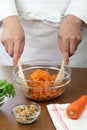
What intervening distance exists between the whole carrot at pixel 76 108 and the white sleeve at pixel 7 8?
546 mm

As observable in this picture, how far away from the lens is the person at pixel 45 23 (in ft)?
4.18

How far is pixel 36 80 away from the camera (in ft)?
3.34

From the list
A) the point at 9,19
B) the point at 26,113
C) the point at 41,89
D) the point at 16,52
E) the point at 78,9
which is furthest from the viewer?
the point at 78,9

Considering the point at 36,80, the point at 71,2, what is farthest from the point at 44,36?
the point at 36,80

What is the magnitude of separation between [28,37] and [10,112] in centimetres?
65

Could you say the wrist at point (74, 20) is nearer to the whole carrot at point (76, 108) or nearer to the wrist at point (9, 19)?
the wrist at point (9, 19)

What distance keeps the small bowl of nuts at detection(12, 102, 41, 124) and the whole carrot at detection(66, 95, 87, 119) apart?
9 centimetres

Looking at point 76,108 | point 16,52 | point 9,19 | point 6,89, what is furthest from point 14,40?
point 76,108

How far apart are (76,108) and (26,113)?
149mm

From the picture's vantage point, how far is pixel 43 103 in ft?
3.31

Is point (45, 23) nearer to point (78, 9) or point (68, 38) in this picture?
point (78, 9)

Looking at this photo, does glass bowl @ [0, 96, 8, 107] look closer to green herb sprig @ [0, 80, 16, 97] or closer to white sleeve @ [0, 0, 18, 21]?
green herb sprig @ [0, 80, 16, 97]

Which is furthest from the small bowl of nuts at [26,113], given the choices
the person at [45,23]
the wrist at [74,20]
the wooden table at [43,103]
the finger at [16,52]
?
the wrist at [74,20]

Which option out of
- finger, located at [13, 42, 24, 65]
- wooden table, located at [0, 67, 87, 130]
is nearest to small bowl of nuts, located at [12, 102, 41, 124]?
wooden table, located at [0, 67, 87, 130]
